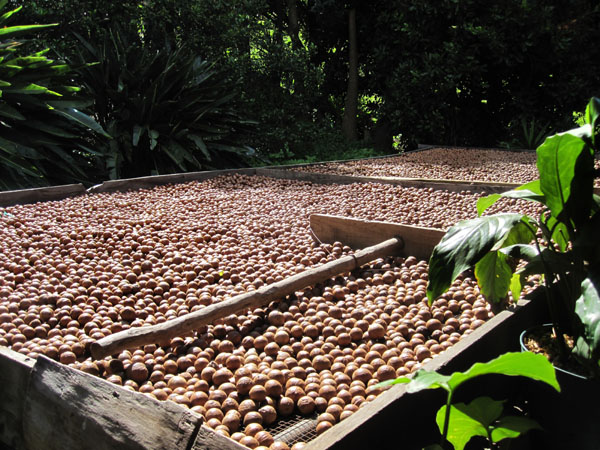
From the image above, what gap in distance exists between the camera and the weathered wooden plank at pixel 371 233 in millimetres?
2201

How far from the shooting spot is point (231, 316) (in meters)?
1.67

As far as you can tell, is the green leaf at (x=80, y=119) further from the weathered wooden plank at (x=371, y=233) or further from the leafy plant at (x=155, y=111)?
the weathered wooden plank at (x=371, y=233)

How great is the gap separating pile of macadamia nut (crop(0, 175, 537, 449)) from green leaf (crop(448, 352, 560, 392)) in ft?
1.49

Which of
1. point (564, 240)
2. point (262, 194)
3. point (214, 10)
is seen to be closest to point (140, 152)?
point (262, 194)

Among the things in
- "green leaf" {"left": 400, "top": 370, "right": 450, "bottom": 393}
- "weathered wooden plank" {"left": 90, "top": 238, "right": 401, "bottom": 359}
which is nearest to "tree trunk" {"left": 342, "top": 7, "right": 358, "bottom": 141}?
"weathered wooden plank" {"left": 90, "top": 238, "right": 401, "bottom": 359}

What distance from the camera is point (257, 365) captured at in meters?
1.42

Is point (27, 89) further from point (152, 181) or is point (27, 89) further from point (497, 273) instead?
point (497, 273)

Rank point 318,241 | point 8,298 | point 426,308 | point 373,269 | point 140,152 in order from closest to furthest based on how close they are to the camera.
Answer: point 426,308, point 8,298, point 373,269, point 318,241, point 140,152

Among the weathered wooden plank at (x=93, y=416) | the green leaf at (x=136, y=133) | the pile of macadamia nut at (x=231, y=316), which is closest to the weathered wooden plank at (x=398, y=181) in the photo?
the pile of macadamia nut at (x=231, y=316)

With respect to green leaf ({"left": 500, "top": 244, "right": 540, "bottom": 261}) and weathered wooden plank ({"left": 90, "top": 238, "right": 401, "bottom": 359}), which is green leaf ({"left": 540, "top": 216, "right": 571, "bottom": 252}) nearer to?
green leaf ({"left": 500, "top": 244, "right": 540, "bottom": 261})

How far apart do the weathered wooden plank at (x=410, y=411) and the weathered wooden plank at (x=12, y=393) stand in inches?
26.6

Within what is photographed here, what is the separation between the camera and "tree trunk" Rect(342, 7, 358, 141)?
8.07 m

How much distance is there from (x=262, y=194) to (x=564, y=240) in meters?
2.66

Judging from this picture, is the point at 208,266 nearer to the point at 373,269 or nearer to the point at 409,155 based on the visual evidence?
the point at 373,269
